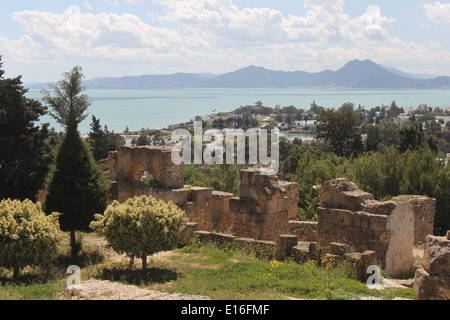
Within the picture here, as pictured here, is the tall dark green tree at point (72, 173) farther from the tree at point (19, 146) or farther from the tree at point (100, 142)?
the tree at point (100, 142)

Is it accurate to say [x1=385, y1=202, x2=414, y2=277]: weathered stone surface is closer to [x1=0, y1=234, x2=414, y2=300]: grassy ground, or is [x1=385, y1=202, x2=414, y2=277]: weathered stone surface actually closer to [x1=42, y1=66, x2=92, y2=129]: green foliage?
[x1=0, y1=234, x2=414, y2=300]: grassy ground

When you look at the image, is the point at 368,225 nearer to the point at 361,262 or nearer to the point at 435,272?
the point at 361,262

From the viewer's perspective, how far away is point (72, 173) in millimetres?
12930

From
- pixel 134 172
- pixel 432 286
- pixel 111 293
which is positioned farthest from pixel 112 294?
pixel 134 172

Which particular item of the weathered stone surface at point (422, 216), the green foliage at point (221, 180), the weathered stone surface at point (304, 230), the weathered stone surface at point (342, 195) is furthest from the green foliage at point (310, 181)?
the weathered stone surface at point (342, 195)

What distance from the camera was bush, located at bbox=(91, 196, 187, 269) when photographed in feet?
33.3

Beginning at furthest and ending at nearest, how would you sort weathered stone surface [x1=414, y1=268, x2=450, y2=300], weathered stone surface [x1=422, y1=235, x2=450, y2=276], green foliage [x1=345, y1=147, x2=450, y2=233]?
green foliage [x1=345, y1=147, x2=450, y2=233] → weathered stone surface [x1=422, y1=235, x2=450, y2=276] → weathered stone surface [x1=414, y1=268, x2=450, y2=300]

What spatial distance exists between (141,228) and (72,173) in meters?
3.96

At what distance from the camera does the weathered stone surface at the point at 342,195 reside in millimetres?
11602

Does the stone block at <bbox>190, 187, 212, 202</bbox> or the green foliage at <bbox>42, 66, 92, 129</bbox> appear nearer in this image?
the green foliage at <bbox>42, 66, 92, 129</bbox>

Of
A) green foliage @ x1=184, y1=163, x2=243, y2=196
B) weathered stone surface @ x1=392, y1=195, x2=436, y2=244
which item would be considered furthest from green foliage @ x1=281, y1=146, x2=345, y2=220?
weathered stone surface @ x1=392, y1=195, x2=436, y2=244

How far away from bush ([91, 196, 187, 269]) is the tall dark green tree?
2.48 m
